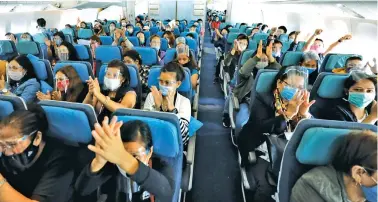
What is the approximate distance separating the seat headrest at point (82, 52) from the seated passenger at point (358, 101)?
12.6 feet

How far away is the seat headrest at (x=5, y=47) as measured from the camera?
4852mm

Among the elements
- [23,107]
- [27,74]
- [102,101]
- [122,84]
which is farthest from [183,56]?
[23,107]

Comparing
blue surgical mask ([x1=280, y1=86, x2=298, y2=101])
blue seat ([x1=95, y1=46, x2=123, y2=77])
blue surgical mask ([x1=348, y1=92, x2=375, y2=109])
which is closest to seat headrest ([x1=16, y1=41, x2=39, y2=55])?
blue seat ([x1=95, y1=46, x2=123, y2=77])

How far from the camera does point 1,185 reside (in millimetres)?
1335

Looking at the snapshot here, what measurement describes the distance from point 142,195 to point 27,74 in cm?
218

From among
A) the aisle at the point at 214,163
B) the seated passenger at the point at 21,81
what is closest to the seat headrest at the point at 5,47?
the seated passenger at the point at 21,81

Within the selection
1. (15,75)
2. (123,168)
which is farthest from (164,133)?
(15,75)

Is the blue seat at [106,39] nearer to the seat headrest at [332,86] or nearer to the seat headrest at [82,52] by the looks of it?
the seat headrest at [82,52]

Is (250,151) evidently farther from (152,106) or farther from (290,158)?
(152,106)

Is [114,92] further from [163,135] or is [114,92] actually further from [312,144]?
[312,144]

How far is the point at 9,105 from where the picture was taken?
64.6 inches

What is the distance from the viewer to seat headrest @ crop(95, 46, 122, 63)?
415 centimetres

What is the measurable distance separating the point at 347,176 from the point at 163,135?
3.13 feet

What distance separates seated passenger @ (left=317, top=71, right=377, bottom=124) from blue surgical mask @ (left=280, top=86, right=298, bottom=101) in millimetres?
484
